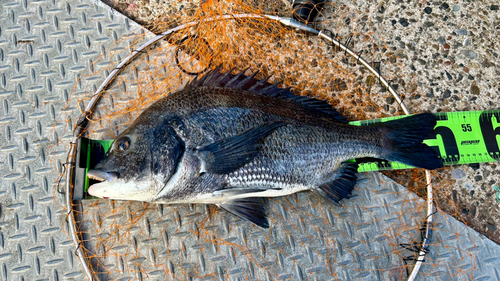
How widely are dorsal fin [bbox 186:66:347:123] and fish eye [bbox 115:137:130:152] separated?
632 millimetres

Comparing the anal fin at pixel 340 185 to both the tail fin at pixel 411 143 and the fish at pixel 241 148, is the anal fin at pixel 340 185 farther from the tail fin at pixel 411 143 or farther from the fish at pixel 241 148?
the tail fin at pixel 411 143

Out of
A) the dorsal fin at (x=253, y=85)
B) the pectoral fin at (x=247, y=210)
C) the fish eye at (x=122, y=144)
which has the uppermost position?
the dorsal fin at (x=253, y=85)

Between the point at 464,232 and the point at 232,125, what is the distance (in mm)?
2204

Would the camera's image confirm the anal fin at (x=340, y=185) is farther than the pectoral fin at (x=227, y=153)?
Yes

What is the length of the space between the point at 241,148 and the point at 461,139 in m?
1.96

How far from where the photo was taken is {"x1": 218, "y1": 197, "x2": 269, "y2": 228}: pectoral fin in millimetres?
2287

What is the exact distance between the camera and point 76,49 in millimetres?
2764

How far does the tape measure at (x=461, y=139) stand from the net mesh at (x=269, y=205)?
0.53ft

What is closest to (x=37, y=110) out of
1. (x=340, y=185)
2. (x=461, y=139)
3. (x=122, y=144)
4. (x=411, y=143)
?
(x=122, y=144)

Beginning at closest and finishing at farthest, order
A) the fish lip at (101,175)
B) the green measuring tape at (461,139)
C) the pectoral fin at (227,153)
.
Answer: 1. the fish lip at (101,175)
2. the pectoral fin at (227,153)
3. the green measuring tape at (461,139)

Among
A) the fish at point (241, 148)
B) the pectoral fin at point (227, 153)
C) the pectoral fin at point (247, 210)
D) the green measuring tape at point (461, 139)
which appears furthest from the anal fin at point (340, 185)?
the pectoral fin at point (227, 153)

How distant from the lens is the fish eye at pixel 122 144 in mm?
2038

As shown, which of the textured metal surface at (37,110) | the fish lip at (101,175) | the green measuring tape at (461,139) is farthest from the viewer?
the green measuring tape at (461,139)

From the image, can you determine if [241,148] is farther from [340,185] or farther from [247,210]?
[340,185]
